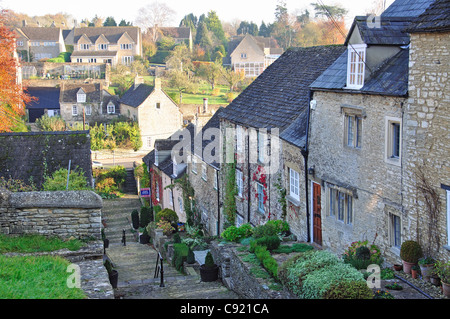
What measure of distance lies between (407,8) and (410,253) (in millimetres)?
7505

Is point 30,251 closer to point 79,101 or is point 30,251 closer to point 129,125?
point 129,125

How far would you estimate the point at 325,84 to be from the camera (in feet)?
49.7

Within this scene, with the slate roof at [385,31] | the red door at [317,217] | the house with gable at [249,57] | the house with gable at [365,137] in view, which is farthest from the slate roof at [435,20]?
the house with gable at [249,57]

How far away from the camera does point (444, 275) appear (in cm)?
1019

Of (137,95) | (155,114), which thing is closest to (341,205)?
(155,114)

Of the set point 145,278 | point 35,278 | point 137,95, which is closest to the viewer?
point 35,278

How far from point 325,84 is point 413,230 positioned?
5.41m

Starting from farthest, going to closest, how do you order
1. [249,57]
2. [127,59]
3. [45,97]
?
[127,59] < [249,57] < [45,97]

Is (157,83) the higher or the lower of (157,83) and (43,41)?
the lower

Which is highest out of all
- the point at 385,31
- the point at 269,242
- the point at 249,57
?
the point at 249,57

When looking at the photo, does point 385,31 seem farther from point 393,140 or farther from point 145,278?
point 145,278

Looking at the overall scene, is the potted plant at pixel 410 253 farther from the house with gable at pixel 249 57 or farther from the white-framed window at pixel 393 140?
the house with gable at pixel 249 57
